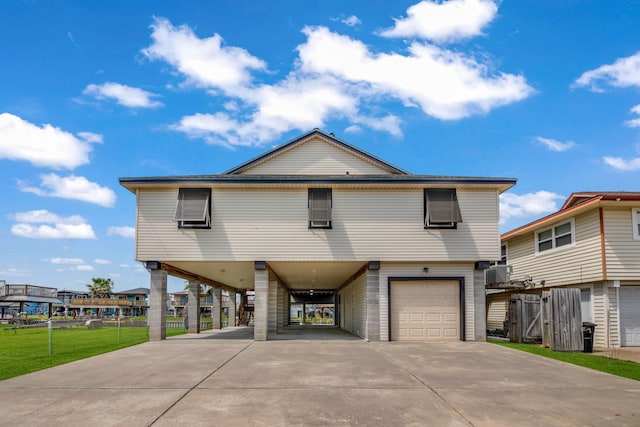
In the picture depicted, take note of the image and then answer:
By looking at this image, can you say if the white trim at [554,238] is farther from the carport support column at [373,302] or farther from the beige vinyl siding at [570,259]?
the carport support column at [373,302]

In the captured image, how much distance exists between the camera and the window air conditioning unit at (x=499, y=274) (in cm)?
2212

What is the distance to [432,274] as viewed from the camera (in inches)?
716

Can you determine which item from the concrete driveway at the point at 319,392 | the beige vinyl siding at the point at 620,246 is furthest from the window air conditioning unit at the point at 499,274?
the concrete driveway at the point at 319,392

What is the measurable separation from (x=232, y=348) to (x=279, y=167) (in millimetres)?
8688

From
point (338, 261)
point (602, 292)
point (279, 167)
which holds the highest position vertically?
point (279, 167)

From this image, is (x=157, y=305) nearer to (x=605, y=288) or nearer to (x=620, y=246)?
(x=605, y=288)

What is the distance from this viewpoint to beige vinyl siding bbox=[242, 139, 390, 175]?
843 inches

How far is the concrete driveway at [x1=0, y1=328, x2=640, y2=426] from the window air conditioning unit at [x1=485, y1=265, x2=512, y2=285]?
9302 millimetres

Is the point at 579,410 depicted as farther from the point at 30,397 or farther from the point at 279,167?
the point at 279,167

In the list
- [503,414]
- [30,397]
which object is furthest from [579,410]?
[30,397]

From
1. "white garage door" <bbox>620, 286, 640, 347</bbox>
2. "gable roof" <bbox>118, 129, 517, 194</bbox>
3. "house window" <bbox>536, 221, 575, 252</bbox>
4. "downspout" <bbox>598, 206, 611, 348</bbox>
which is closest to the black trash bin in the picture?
"downspout" <bbox>598, 206, 611, 348</bbox>

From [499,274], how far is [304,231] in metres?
10.4

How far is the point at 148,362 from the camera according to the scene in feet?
40.1

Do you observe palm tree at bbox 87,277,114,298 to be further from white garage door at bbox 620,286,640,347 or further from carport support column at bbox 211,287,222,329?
white garage door at bbox 620,286,640,347
